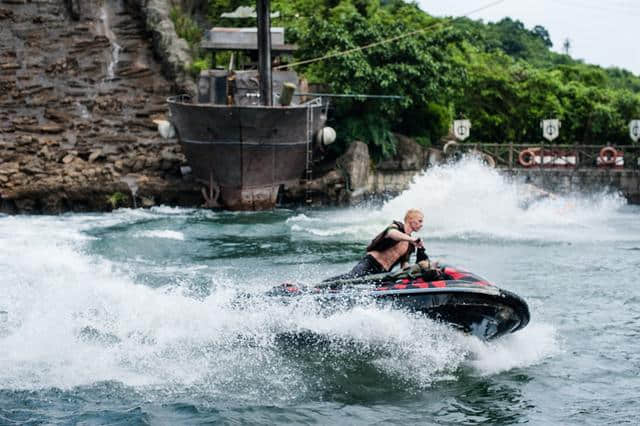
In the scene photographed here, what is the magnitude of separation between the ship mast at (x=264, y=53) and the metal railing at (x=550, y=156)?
8.08 m

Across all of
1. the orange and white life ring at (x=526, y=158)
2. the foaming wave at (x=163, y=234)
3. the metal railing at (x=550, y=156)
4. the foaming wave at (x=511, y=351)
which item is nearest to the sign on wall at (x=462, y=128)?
the metal railing at (x=550, y=156)

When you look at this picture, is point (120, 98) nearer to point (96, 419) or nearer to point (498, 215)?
point (498, 215)

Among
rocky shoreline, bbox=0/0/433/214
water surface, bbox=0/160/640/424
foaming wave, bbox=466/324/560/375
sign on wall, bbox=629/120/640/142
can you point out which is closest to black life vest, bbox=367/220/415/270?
water surface, bbox=0/160/640/424

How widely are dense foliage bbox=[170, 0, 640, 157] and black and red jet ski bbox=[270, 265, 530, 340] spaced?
18484 millimetres

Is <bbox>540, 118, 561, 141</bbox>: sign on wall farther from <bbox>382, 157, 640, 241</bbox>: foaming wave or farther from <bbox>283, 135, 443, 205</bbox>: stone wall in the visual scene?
<bbox>382, 157, 640, 241</bbox>: foaming wave

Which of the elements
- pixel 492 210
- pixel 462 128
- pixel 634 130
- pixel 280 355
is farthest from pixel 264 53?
pixel 280 355

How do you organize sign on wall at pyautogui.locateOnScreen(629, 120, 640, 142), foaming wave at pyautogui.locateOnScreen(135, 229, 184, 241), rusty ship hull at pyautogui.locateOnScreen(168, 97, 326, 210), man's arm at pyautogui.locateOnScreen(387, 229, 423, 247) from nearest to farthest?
man's arm at pyautogui.locateOnScreen(387, 229, 423, 247)
foaming wave at pyautogui.locateOnScreen(135, 229, 184, 241)
rusty ship hull at pyautogui.locateOnScreen(168, 97, 326, 210)
sign on wall at pyautogui.locateOnScreen(629, 120, 640, 142)

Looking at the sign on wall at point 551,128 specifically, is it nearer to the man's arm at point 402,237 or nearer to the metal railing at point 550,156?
the metal railing at point 550,156

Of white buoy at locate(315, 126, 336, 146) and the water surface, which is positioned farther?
white buoy at locate(315, 126, 336, 146)

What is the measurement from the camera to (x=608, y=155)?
3144 centimetres

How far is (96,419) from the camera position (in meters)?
8.50

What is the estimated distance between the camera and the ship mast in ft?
82.6

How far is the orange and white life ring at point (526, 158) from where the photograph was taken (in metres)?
31.0

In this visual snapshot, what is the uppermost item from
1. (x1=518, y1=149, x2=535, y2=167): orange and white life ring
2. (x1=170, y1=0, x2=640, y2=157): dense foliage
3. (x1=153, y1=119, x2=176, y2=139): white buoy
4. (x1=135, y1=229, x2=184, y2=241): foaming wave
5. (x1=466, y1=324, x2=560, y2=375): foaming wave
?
(x1=170, y1=0, x2=640, y2=157): dense foliage
